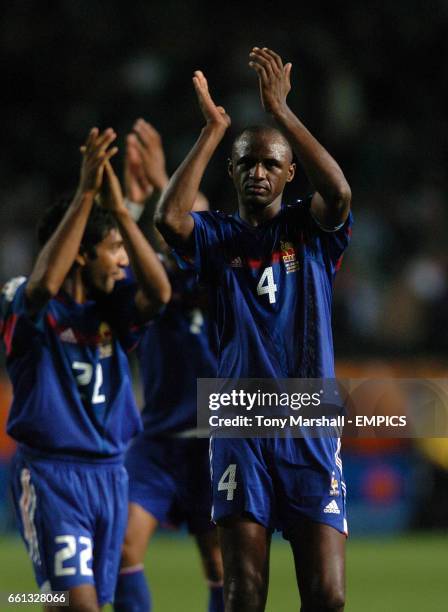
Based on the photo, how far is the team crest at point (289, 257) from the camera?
4559mm

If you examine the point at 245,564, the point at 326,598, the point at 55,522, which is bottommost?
the point at 326,598

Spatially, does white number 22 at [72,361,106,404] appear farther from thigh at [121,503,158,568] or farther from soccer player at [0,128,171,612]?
thigh at [121,503,158,568]

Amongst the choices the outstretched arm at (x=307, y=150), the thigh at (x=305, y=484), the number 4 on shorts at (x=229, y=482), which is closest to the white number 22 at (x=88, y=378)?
the number 4 on shorts at (x=229, y=482)

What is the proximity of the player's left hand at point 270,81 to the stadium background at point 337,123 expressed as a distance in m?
7.07

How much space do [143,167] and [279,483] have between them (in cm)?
278

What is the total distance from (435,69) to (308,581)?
12.3 m

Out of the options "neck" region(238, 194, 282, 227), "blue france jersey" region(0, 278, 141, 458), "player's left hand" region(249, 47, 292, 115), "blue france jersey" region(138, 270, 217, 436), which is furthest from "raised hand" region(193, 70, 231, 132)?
"blue france jersey" region(138, 270, 217, 436)

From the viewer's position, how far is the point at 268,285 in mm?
4531

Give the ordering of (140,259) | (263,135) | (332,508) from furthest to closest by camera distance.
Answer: (140,259) < (263,135) < (332,508)

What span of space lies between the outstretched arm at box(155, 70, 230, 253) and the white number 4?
30cm

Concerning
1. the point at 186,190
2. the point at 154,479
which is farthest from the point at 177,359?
the point at 186,190

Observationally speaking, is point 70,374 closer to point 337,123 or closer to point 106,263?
point 106,263

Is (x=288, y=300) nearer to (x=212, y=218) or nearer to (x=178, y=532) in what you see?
(x=212, y=218)

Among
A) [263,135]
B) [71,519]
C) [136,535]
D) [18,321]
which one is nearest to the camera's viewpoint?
[263,135]
